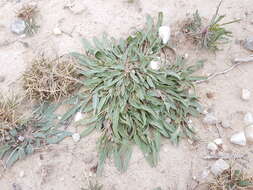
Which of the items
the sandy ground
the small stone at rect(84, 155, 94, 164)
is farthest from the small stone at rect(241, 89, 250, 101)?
the small stone at rect(84, 155, 94, 164)

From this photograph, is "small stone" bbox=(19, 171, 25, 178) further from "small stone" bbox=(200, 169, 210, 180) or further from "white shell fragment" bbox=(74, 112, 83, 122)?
"small stone" bbox=(200, 169, 210, 180)

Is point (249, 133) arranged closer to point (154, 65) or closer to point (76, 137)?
point (154, 65)

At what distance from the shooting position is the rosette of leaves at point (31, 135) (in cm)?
237

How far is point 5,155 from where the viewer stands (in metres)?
2.39

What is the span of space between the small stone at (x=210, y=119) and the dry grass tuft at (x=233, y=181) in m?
0.44

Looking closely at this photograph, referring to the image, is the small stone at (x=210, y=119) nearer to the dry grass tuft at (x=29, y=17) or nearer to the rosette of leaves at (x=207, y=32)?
the rosette of leaves at (x=207, y=32)

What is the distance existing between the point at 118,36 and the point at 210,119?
125 centimetres

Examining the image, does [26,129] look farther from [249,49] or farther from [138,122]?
[249,49]

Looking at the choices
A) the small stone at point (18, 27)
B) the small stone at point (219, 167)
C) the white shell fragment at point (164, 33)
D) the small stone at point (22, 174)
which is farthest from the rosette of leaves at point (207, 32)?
the small stone at point (22, 174)

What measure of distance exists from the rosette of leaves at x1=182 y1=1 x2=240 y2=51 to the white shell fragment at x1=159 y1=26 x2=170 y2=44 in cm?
20

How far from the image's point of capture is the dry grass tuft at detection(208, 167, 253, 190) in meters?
2.06

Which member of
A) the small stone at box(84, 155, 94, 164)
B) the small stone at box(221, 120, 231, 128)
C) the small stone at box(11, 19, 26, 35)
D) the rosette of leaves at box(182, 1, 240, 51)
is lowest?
the small stone at box(84, 155, 94, 164)

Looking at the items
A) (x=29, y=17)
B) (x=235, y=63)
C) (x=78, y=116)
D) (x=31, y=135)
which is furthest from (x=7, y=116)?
(x=235, y=63)

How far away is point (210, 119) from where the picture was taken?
2.43 metres
